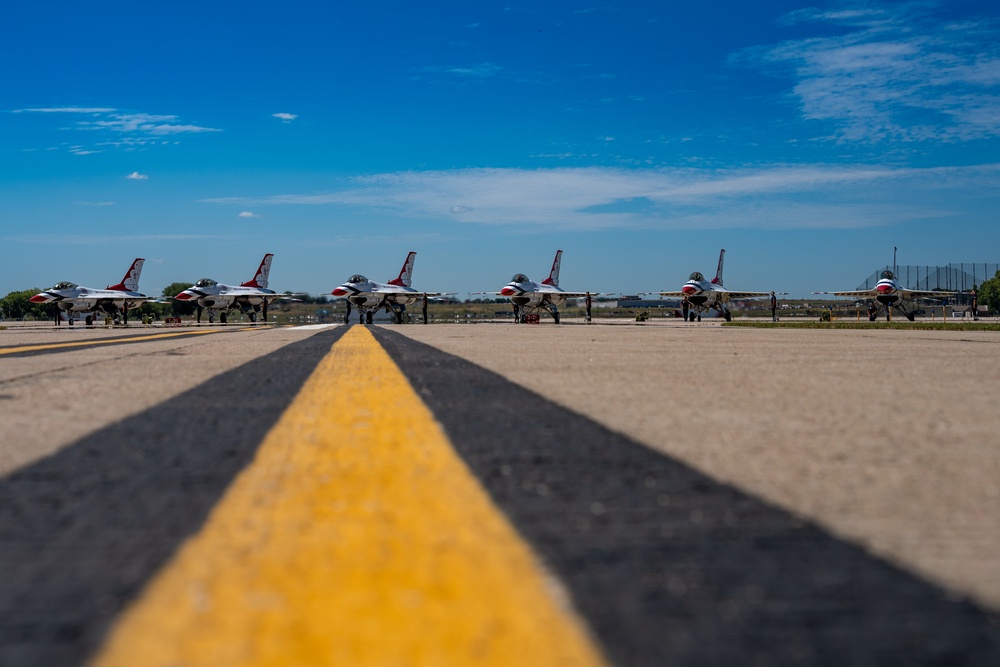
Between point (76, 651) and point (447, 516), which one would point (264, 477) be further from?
point (76, 651)

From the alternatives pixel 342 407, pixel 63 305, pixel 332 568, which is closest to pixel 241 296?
pixel 63 305

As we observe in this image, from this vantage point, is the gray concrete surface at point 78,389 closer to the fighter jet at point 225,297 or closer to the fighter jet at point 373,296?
the fighter jet at point 373,296

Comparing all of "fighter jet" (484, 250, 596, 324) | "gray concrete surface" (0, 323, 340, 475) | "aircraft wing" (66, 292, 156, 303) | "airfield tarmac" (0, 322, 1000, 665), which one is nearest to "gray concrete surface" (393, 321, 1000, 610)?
"airfield tarmac" (0, 322, 1000, 665)

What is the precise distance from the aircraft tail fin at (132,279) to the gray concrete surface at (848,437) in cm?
6205

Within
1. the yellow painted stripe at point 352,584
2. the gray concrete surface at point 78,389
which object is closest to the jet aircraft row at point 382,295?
the gray concrete surface at point 78,389

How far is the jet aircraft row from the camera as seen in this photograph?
185ft

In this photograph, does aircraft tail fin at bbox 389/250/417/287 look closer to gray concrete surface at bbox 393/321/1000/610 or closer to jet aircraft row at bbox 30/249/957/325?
jet aircraft row at bbox 30/249/957/325

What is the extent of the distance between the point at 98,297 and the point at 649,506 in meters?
62.6

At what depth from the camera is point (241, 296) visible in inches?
2638

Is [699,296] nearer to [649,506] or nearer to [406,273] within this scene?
[406,273]

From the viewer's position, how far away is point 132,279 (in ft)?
219

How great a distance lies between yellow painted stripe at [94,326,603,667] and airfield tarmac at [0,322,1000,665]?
50 millimetres

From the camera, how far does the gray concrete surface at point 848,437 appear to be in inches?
118

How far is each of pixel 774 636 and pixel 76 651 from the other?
5.39 feet
